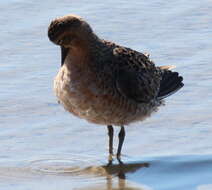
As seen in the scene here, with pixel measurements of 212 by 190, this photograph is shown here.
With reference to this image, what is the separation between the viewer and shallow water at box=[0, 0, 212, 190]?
8.40 meters

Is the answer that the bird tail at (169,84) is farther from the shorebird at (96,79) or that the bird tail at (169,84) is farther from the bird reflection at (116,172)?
the bird reflection at (116,172)

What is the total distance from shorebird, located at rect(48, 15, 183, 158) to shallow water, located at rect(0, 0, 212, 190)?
327 mm

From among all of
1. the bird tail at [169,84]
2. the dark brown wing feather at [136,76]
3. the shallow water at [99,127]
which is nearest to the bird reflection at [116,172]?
the shallow water at [99,127]

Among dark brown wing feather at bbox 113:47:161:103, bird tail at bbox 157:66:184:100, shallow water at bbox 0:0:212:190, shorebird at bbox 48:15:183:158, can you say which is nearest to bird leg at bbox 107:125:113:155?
shorebird at bbox 48:15:183:158

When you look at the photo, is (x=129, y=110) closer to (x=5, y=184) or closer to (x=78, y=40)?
(x=78, y=40)

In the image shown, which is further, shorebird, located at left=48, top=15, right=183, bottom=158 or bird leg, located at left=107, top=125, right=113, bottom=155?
bird leg, located at left=107, top=125, right=113, bottom=155

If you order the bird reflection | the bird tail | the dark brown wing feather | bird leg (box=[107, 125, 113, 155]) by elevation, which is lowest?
the bird reflection

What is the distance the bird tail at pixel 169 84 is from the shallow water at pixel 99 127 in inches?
9.1

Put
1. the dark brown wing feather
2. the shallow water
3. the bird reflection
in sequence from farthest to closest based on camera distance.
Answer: the dark brown wing feather, the shallow water, the bird reflection

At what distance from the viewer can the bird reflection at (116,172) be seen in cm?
816

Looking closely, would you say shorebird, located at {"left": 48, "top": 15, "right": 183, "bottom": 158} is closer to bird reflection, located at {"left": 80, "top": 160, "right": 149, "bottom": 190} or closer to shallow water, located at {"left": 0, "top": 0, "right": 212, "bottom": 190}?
bird reflection, located at {"left": 80, "top": 160, "right": 149, "bottom": 190}

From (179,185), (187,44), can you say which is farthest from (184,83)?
(179,185)

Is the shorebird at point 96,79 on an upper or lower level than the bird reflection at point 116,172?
upper

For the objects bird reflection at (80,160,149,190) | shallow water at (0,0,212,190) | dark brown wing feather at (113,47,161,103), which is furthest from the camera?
dark brown wing feather at (113,47,161,103)
